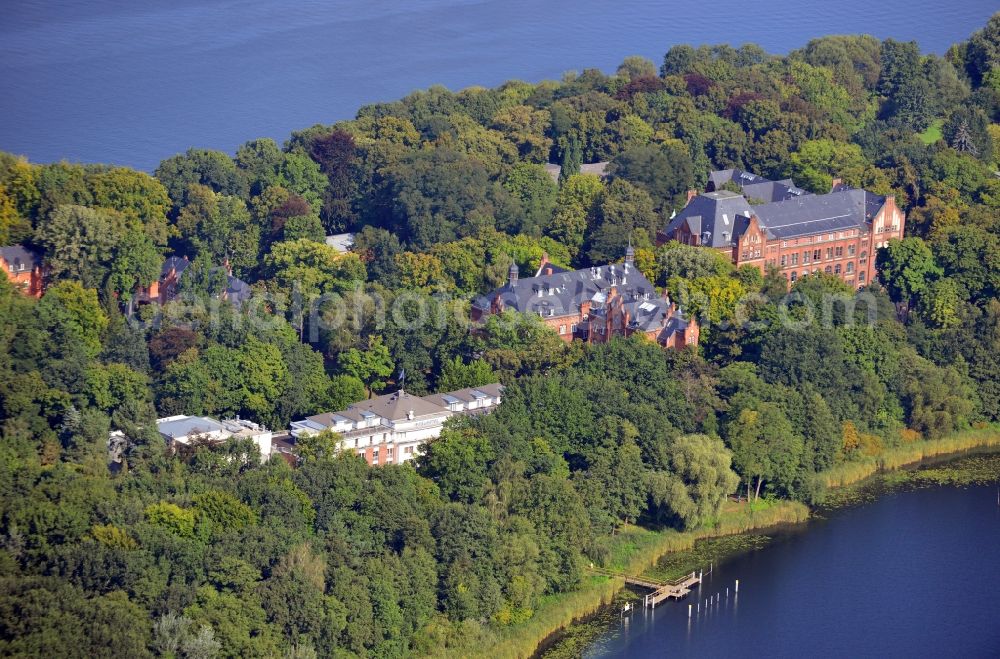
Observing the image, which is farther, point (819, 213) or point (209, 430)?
point (819, 213)

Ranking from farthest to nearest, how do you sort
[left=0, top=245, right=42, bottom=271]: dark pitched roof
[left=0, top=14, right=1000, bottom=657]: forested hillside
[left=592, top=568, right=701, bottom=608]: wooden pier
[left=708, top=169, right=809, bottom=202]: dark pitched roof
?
[left=708, top=169, right=809, bottom=202]: dark pitched roof < [left=0, top=245, right=42, bottom=271]: dark pitched roof < [left=592, top=568, right=701, bottom=608]: wooden pier < [left=0, top=14, right=1000, bottom=657]: forested hillside

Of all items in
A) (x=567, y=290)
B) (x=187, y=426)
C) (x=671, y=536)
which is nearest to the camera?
(x=187, y=426)

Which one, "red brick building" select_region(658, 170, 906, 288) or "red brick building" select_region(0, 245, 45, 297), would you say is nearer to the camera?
"red brick building" select_region(0, 245, 45, 297)

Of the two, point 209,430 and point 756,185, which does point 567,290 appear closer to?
point 756,185

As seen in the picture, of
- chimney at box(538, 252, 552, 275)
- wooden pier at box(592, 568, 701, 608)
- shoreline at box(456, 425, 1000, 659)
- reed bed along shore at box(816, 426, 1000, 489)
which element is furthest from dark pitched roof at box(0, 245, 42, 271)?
reed bed along shore at box(816, 426, 1000, 489)

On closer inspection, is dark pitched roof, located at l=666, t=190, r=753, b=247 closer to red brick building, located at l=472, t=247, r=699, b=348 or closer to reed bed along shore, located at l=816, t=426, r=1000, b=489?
red brick building, located at l=472, t=247, r=699, b=348

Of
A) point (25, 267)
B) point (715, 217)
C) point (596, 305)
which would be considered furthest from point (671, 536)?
point (25, 267)
